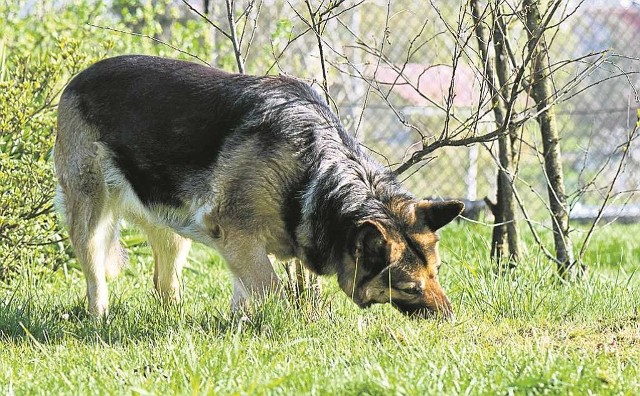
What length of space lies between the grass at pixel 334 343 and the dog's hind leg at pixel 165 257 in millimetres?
186

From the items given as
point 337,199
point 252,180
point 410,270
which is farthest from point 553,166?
point 252,180

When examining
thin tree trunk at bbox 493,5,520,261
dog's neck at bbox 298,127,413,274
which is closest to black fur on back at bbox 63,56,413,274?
dog's neck at bbox 298,127,413,274

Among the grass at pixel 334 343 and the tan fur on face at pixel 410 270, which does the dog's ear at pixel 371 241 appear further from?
the grass at pixel 334 343

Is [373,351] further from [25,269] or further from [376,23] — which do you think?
[376,23]

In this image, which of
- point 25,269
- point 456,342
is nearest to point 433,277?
point 456,342

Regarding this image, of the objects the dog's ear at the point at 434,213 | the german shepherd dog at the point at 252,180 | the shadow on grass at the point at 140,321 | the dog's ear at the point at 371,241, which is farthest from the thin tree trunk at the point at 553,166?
the shadow on grass at the point at 140,321

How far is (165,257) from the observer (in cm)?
623

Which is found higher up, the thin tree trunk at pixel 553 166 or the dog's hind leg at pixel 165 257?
the thin tree trunk at pixel 553 166

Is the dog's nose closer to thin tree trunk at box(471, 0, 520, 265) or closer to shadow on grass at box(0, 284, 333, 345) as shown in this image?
shadow on grass at box(0, 284, 333, 345)

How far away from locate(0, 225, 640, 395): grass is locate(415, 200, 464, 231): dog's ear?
51cm

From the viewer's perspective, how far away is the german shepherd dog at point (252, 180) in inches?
196

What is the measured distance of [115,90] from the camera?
569 cm

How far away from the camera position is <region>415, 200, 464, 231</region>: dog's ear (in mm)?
4953

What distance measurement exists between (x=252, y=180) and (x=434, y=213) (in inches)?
38.1
